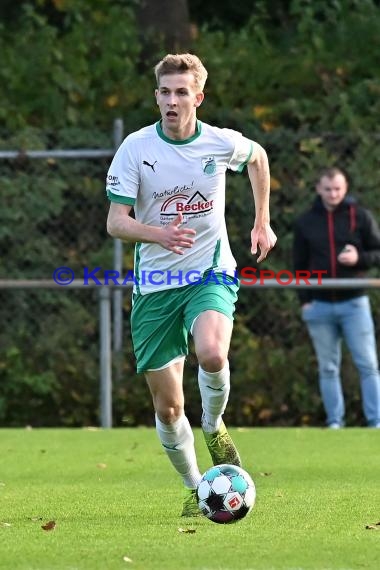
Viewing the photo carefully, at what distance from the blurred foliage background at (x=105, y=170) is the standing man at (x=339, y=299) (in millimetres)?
1527

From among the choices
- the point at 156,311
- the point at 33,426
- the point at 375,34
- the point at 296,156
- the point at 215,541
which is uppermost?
the point at 375,34

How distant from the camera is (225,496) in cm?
668

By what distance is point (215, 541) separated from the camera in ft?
20.4

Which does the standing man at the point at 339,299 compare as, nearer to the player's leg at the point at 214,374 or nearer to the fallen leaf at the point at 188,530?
the player's leg at the point at 214,374

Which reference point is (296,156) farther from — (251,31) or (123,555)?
(123,555)

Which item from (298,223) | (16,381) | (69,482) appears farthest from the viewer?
(16,381)

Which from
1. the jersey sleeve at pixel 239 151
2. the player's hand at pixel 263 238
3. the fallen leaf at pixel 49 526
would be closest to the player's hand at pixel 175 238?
the player's hand at pixel 263 238

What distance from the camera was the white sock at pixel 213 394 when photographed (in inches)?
279

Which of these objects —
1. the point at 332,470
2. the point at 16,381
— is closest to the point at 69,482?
the point at 332,470

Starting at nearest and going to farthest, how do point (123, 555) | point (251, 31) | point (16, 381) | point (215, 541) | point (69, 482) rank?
point (123, 555) < point (215, 541) < point (69, 482) < point (16, 381) < point (251, 31)

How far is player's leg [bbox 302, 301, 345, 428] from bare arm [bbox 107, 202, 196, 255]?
5.45 m

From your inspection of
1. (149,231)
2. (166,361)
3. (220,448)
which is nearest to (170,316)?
(166,361)

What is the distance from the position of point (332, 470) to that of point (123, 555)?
380 cm

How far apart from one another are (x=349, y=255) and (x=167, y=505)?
17.2ft
